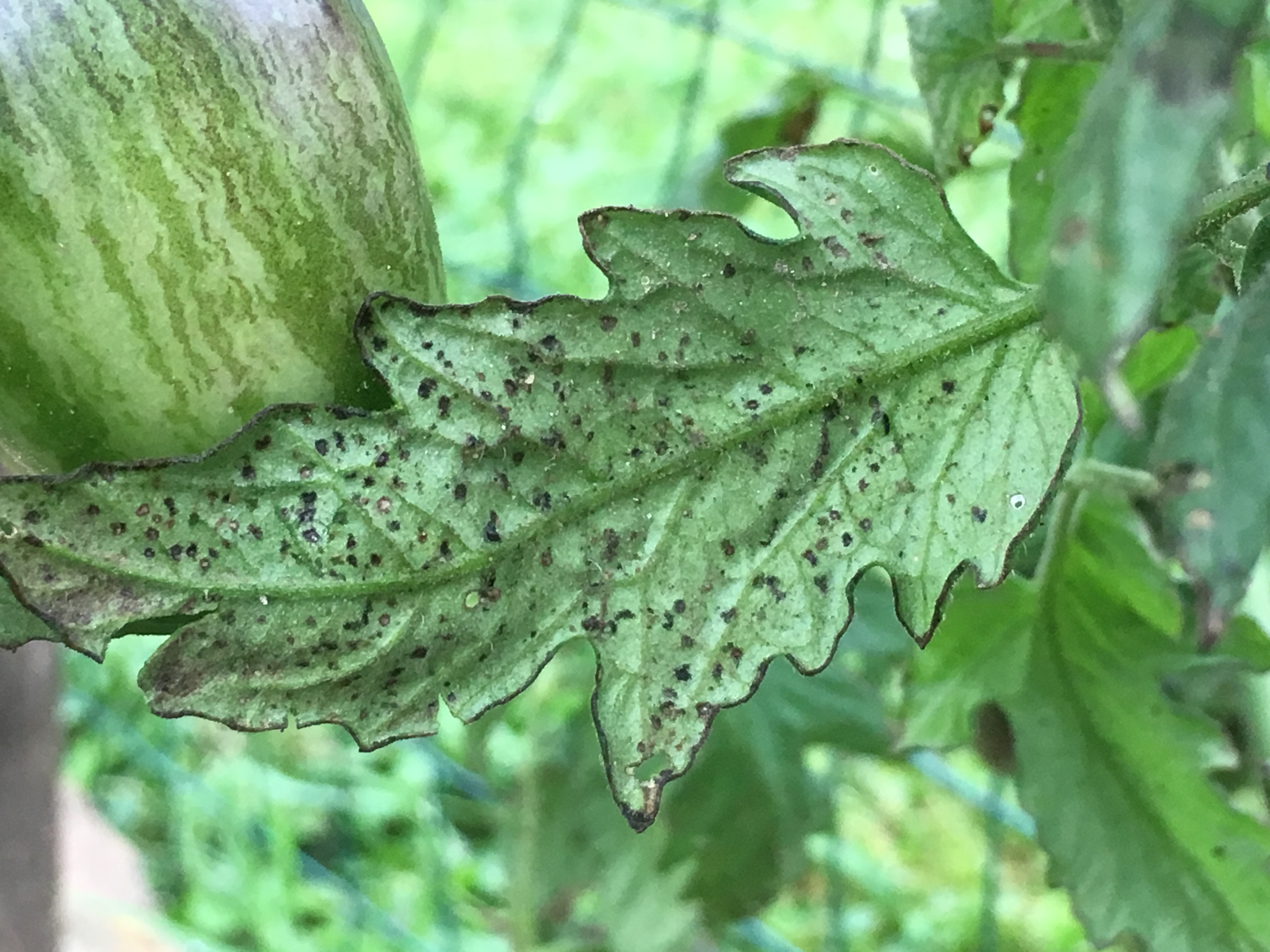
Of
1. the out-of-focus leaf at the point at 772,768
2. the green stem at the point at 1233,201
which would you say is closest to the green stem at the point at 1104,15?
the green stem at the point at 1233,201

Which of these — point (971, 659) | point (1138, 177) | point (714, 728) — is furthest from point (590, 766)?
point (1138, 177)

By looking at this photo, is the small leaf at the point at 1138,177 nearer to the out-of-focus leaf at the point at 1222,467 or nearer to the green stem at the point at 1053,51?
the out-of-focus leaf at the point at 1222,467

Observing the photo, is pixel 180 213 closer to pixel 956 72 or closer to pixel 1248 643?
pixel 956 72

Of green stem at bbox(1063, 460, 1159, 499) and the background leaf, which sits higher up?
the background leaf

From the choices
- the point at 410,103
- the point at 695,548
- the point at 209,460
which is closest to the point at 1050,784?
the point at 695,548

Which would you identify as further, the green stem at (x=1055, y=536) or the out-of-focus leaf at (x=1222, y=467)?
the green stem at (x=1055, y=536)

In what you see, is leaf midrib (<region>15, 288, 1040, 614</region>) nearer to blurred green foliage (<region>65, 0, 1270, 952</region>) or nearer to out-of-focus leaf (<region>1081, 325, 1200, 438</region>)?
blurred green foliage (<region>65, 0, 1270, 952</region>)

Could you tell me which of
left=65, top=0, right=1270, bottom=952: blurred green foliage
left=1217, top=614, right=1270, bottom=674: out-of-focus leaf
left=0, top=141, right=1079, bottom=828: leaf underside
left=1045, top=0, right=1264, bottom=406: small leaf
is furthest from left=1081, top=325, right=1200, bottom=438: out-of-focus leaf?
left=1045, top=0, right=1264, bottom=406: small leaf
